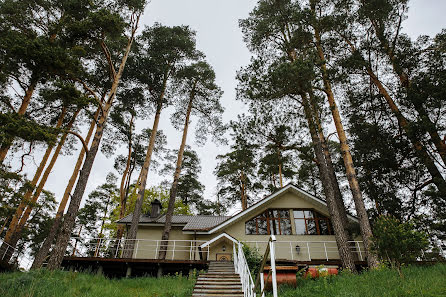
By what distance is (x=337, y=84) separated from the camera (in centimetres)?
1126

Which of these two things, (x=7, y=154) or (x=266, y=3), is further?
(x=266, y=3)

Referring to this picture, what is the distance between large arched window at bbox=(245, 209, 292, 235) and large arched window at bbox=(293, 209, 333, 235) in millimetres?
506

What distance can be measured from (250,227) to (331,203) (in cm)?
485

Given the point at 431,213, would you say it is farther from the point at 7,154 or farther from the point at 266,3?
the point at 7,154

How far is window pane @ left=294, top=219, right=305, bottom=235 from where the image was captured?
1257 centimetres

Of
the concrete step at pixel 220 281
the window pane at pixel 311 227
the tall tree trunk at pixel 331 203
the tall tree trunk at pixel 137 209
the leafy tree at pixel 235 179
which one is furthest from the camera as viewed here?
the leafy tree at pixel 235 179

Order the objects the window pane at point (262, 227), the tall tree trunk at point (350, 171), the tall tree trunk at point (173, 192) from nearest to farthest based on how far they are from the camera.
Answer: the tall tree trunk at point (350, 171)
the tall tree trunk at point (173, 192)
the window pane at point (262, 227)

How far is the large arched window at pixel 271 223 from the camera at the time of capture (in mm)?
12742

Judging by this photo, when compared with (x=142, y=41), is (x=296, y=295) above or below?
below

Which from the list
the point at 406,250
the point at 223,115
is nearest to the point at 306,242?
the point at 406,250

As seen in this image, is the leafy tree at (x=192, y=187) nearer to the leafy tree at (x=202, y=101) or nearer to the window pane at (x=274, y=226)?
the leafy tree at (x=202, y=101)

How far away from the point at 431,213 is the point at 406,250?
631 centimetres

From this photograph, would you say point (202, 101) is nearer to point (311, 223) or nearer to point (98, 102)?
point (98, 102)

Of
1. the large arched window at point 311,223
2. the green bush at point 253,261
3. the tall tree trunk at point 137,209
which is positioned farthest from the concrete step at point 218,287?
the large arched window at point 311,223
